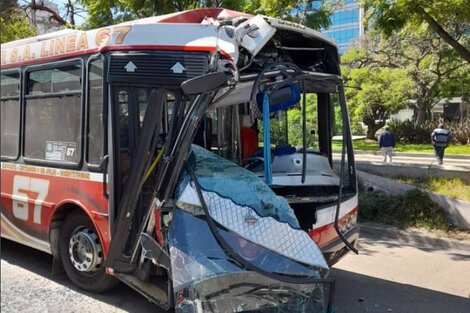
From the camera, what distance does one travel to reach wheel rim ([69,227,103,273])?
16.4 feet

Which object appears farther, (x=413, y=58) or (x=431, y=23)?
(x=413, y=58)

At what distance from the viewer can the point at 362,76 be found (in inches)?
1208

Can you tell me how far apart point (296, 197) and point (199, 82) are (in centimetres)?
168

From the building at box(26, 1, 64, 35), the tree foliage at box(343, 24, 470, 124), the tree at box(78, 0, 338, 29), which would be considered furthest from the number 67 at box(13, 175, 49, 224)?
the tree foliage at box(343, 24, 470, 124)

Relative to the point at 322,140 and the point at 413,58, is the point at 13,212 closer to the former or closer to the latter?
the point at 322,140

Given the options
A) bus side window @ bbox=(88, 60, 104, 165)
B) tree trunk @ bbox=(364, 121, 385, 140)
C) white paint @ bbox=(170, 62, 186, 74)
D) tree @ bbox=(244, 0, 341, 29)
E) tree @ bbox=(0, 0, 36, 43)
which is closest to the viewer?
white paint @ bbox=(170, 62, 186, 74)

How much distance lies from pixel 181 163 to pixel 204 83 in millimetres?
688

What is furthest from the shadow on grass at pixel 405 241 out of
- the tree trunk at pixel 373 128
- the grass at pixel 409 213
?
the tree trunk at pixel 373 128

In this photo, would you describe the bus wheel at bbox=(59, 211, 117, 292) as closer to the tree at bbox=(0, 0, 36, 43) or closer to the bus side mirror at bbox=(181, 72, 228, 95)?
the bus side mirror at bbox=(181, 72, 228, 95)

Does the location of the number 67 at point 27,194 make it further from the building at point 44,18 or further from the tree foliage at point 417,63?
the tree foliage at point 417,63

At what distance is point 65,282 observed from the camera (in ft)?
18.3

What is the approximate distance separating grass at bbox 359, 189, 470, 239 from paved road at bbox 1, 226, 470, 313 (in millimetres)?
360

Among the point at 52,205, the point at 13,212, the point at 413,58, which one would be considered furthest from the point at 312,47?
the point at 413,58

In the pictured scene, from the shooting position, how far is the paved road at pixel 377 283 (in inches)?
197
